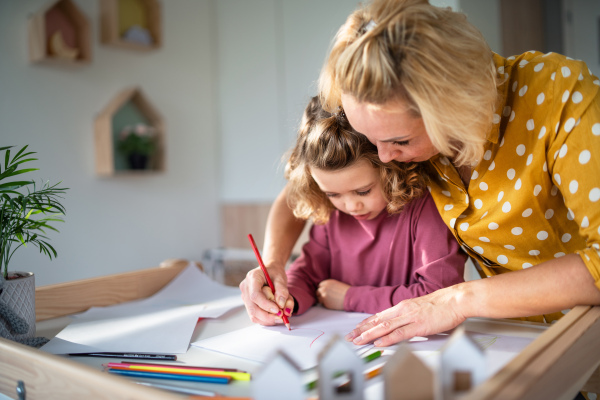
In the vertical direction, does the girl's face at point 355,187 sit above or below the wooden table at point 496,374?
above

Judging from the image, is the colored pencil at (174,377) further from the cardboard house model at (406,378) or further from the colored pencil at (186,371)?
the cardboard house model at (406,378)

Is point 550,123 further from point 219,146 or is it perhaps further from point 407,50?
point 219,146

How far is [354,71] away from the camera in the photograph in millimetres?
707

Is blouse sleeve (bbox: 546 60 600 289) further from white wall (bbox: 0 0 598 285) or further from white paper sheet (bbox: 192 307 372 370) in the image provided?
white wall (bbox: 0 0 598 285)

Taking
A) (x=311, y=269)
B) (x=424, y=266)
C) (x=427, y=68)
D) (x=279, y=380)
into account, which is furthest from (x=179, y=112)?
(x=279, y=380)

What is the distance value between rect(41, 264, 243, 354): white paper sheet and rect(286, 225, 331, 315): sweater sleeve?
5.1 inches

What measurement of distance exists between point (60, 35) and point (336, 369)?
2351 mm

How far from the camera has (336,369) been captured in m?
0.43

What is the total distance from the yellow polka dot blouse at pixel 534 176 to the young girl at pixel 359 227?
0.06 meters

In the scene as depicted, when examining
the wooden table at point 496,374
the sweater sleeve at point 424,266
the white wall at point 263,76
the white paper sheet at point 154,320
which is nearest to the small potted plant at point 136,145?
the white wall at point 263,76

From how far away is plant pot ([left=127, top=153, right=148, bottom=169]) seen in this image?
2.56 metres

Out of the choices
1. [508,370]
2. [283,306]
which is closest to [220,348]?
[283,306]

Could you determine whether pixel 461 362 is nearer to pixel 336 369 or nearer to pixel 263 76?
pixel 336 369

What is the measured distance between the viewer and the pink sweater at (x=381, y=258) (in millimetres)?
901
